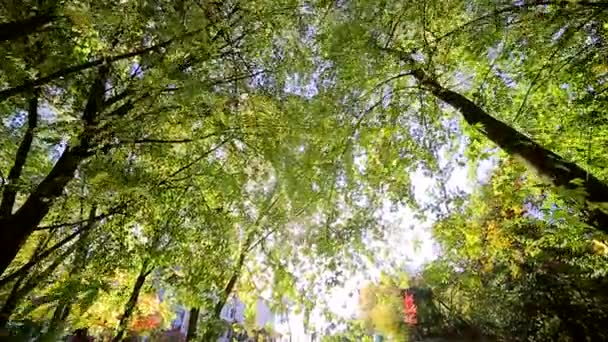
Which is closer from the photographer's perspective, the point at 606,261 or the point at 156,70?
the point at 156,70

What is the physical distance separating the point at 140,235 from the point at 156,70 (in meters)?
2.73

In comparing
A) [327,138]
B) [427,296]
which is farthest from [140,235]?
[427,296]

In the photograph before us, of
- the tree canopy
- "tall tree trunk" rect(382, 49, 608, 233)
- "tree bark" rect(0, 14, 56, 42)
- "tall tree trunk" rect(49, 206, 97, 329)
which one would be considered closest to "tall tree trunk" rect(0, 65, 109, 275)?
the tree canopy

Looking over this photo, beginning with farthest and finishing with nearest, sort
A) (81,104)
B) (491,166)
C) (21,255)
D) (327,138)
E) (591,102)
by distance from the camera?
(21,255), (491,166), (81,104), (327,138), (591,102)

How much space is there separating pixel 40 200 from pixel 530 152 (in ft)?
17.0

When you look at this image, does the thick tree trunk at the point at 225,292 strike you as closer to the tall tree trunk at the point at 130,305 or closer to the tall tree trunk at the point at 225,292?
the tall tree trunk at the point at 225,292

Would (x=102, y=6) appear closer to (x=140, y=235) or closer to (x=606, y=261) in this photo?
(x=140, y=235)

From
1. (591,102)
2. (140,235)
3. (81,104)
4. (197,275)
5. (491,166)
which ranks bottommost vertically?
(197,275)

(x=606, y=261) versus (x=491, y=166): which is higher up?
(x=491, y=166)

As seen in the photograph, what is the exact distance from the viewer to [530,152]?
12.4 feet

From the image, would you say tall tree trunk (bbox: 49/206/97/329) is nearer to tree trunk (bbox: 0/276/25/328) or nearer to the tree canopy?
the tree canopy

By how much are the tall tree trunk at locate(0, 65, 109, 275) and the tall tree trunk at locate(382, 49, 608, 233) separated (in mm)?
3579

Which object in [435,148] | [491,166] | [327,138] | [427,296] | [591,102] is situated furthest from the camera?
[427,296]

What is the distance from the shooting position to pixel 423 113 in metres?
5.45
